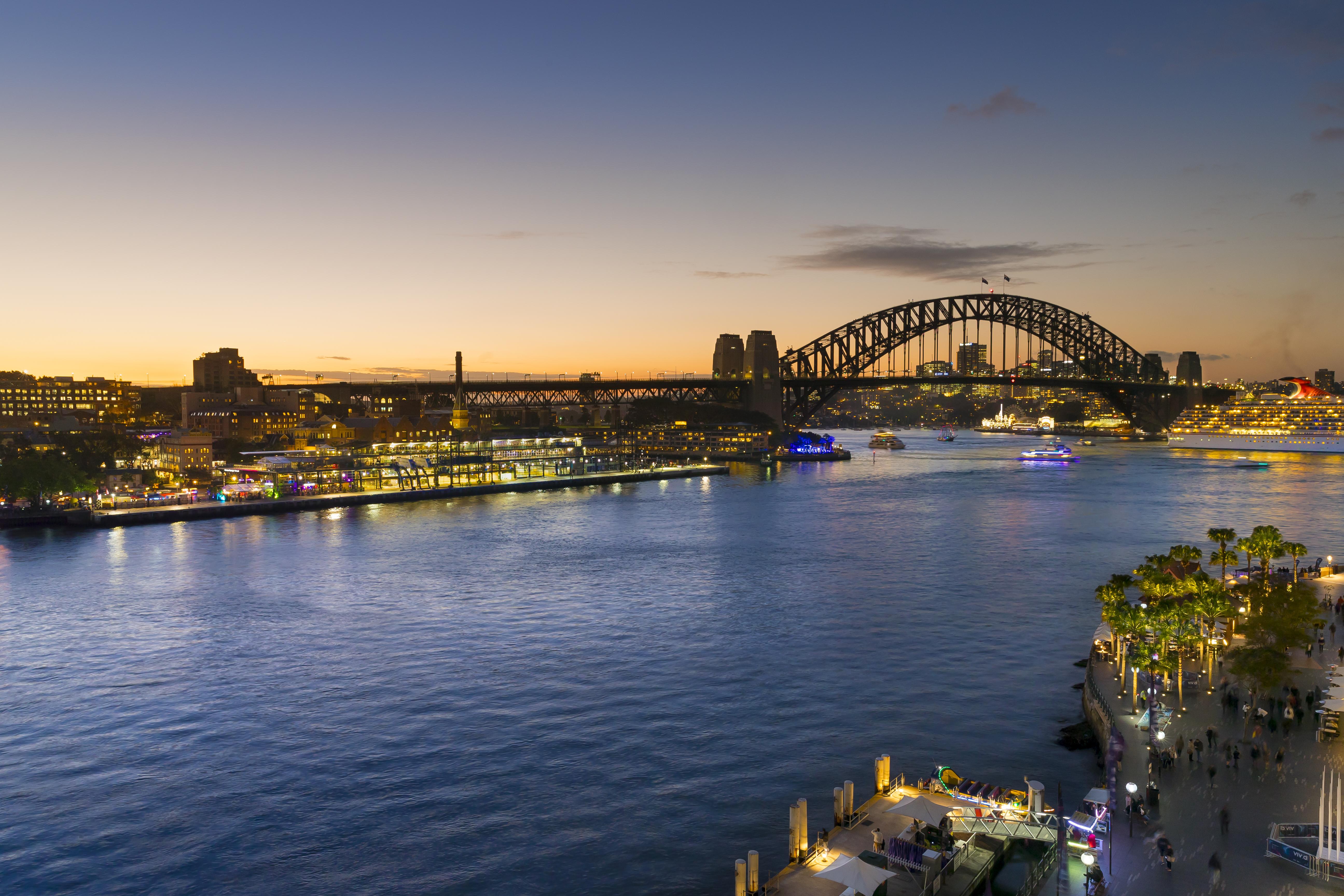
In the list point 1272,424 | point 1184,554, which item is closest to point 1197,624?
point 1184,554

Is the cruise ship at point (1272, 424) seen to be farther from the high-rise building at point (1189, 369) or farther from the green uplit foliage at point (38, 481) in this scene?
the green uplit foliage at point (38, 481)

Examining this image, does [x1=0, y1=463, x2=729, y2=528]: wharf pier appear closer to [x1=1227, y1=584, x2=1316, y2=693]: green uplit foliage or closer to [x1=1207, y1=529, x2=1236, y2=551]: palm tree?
[x1=1207, y1=529, x2=1236, y2=551]: palm tree

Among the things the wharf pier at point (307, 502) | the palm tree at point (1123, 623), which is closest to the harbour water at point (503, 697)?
the palm tree at point (1123, 623)

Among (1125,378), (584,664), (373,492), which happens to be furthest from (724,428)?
(584,664)

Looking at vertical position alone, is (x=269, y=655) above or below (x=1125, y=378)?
below

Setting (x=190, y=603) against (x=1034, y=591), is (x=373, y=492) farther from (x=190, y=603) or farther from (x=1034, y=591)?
(x=1034, y=591)

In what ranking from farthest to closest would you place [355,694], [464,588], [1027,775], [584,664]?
[464,588]
[584,664]
[355,694]
[1027,775]

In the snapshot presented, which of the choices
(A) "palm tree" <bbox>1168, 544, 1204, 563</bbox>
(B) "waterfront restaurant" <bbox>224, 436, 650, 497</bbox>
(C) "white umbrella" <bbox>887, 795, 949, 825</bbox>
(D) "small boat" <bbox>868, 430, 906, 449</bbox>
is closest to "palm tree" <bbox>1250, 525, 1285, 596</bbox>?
(A) "palm tree" <bbox>1168, 544, 1204, 563</bbox>
